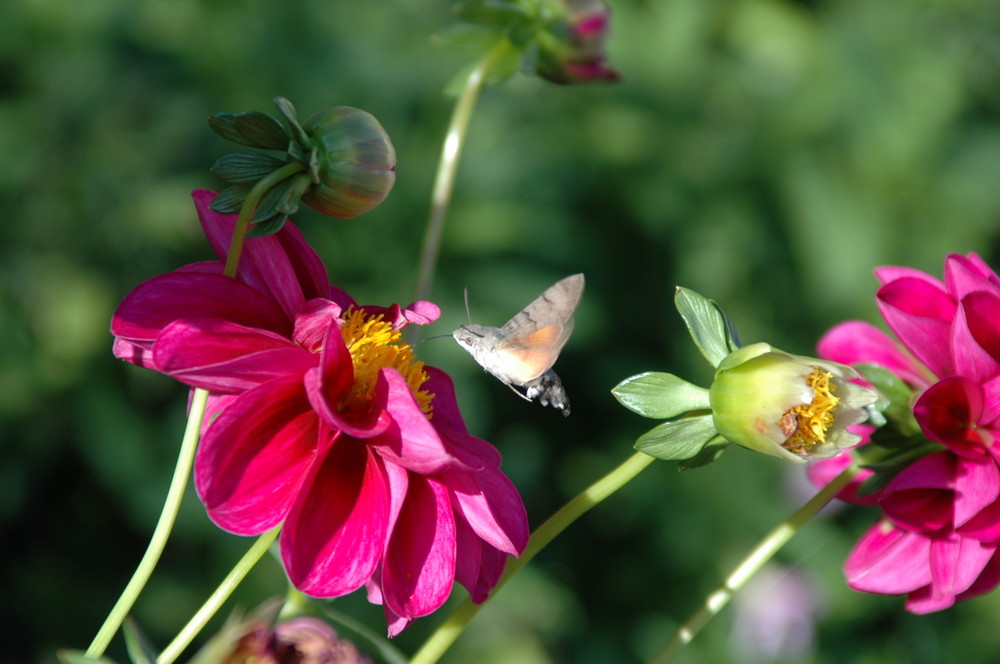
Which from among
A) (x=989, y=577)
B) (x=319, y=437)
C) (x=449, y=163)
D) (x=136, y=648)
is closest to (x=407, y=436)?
(x=319, y=437)

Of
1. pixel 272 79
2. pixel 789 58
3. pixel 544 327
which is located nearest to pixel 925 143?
pixel 789 58

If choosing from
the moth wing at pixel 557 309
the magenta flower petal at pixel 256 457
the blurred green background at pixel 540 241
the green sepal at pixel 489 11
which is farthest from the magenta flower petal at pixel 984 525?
the blurred green background at pixel 540 241

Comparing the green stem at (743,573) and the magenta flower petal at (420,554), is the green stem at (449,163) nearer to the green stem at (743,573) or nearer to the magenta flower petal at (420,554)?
the magenta flower petal at (420,554)

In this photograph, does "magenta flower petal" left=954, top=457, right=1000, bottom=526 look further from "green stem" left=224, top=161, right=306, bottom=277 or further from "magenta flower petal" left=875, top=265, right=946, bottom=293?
"green stem" left=224, top=161, right=306, bottom=277

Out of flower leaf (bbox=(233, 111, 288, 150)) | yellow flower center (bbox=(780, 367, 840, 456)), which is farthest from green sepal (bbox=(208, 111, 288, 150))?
yellow flower center (bbox=(780, 367, 840, 456))

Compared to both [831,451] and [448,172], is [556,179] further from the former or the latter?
[831,451]

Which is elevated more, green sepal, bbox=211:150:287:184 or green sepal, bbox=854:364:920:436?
green sepal, bbox=211:150:287:184
